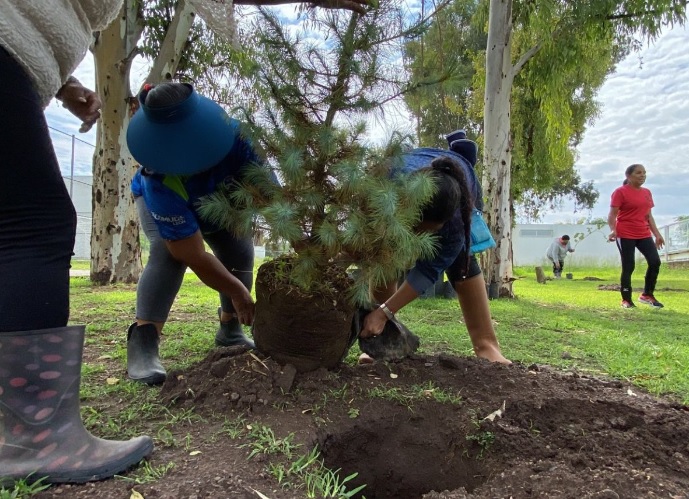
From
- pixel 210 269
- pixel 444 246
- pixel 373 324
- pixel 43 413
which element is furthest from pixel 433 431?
pixel 43 413

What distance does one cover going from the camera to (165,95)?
6.34ft

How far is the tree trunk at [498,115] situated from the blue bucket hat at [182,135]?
5.23 metres

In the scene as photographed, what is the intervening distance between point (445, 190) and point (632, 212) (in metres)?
5.13

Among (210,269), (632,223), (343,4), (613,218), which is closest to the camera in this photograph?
(343,4)

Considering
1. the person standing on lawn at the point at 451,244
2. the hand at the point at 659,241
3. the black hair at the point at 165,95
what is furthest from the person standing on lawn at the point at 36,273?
the hand at the point at 659,241

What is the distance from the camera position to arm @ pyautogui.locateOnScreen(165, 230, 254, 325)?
7.40ft

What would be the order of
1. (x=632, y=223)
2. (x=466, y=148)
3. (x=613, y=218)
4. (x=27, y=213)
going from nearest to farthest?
(x=27, y=213) < (x=466, y=148) < (x=632, y=223) < (x=613, y=218)

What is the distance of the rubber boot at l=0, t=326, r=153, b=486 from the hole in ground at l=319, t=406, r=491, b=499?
863 millimetres

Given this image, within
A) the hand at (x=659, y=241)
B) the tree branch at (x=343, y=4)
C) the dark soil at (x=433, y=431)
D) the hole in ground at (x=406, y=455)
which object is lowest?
the hole in ground at (x=406, y=455)

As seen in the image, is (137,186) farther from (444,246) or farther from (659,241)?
(659,241)

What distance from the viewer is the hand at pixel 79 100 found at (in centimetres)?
170

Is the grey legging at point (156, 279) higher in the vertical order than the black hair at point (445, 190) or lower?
lower

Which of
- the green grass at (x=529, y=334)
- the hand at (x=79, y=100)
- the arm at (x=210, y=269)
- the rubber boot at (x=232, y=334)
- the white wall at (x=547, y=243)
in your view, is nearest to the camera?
the hand at (x=79, y=100)

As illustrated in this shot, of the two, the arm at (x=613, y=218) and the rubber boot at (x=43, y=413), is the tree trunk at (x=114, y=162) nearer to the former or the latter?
the arm at (x=613, y=218)
